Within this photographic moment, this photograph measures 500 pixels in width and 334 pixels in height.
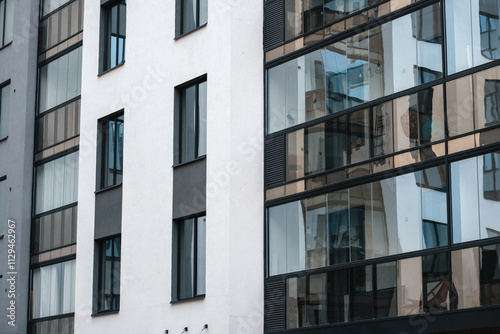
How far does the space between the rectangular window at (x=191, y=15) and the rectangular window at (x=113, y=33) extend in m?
2.87

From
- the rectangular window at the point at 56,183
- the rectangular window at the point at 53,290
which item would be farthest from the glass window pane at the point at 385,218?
the rectangular window at the point at 56,183

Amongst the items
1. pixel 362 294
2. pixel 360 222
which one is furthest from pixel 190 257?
pixel 362 294

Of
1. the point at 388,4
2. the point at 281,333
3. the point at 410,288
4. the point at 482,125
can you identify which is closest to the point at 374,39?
the point at 388,4

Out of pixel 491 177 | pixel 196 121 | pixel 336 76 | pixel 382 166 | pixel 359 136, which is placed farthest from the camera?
pixel 196 121

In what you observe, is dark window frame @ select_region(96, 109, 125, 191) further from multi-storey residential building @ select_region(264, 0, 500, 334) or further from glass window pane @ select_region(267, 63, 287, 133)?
multi-storey residential building @ select_region(264, 0, 500, 334)

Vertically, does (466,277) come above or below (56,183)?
below

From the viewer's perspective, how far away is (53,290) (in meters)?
29.3

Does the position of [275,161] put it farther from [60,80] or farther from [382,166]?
[60,80]

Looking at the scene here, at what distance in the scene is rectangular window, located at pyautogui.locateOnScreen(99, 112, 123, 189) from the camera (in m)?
27.5

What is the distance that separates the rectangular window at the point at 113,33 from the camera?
1117 inches

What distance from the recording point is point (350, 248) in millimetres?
20266

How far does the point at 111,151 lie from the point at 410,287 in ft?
39.4

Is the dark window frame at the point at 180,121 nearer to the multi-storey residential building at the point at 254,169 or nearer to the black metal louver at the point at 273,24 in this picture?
the multi-storey residential building at the point at 254,169

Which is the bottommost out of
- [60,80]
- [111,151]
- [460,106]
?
[460,106]
